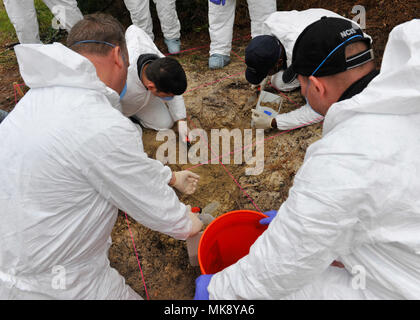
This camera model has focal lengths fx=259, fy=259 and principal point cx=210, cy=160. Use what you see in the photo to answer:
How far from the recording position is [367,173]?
0.78 metres

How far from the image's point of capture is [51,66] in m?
1.08

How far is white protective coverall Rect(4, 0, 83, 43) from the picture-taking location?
3.21m

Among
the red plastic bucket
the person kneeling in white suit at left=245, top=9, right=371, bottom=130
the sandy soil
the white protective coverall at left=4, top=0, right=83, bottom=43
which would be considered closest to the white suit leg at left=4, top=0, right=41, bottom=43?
the white protective coverall at left=4, top=0, right=83, bottom=43

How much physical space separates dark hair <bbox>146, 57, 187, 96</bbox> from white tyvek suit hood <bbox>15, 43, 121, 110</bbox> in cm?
92

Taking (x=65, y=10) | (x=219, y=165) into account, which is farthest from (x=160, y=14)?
(x=219, y=165)

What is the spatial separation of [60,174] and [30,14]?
341cm

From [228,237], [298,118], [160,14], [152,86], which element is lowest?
[228,237]

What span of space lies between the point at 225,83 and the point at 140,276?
7.36 ft

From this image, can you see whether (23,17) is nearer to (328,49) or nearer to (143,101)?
(143,101)

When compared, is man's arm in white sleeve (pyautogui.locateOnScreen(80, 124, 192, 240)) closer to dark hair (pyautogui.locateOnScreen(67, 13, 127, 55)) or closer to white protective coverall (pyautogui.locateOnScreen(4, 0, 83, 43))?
dark hair (pyautogui.locateOnScreen(67, 13, 127, 55))

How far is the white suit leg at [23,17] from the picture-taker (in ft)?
10.5

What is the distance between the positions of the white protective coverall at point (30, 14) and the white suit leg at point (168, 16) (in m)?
1.11

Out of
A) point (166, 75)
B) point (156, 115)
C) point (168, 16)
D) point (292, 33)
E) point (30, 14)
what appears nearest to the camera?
point (166, 75)
